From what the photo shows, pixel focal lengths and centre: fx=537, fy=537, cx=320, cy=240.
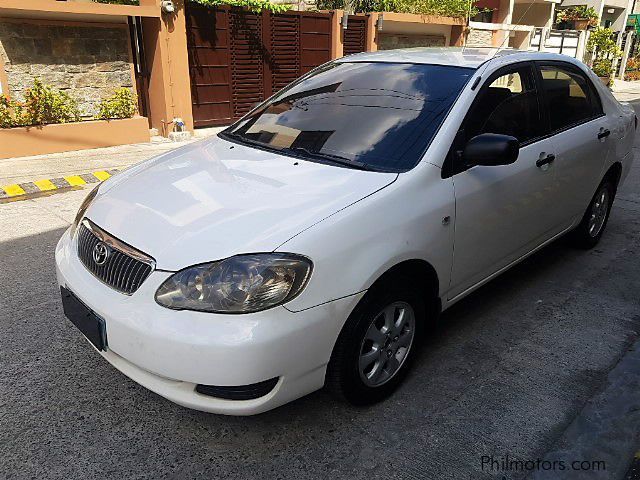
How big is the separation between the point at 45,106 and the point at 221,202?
653cm

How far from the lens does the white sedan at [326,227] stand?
206 cm

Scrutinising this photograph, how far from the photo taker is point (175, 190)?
259 cm

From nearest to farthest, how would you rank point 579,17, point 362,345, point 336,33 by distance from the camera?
point 362,345 → point 336,33 → point 579,17

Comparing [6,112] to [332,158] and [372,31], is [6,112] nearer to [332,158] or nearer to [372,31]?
[332,158]

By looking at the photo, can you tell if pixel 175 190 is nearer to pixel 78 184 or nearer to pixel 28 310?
pixel 28 310

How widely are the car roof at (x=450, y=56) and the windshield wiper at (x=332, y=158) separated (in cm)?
95

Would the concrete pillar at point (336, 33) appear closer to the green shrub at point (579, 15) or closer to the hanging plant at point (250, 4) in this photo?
the hanging plant at point (250, 4)

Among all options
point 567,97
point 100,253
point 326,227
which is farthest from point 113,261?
point 567,97

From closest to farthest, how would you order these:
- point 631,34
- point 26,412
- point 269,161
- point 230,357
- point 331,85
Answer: point 230,357
point 26,412
point 269,161
point 331,85
point 631,34

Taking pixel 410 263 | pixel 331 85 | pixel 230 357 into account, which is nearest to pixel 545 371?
pixel 410 263

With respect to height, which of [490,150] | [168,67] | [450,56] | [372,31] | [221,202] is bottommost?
[168,67]

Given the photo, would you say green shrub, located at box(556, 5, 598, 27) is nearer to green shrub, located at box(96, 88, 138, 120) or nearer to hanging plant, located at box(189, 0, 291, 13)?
hanging plant, located at box(189, 0, 291, 13)

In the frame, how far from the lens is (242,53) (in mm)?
9930

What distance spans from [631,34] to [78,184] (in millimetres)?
27300
